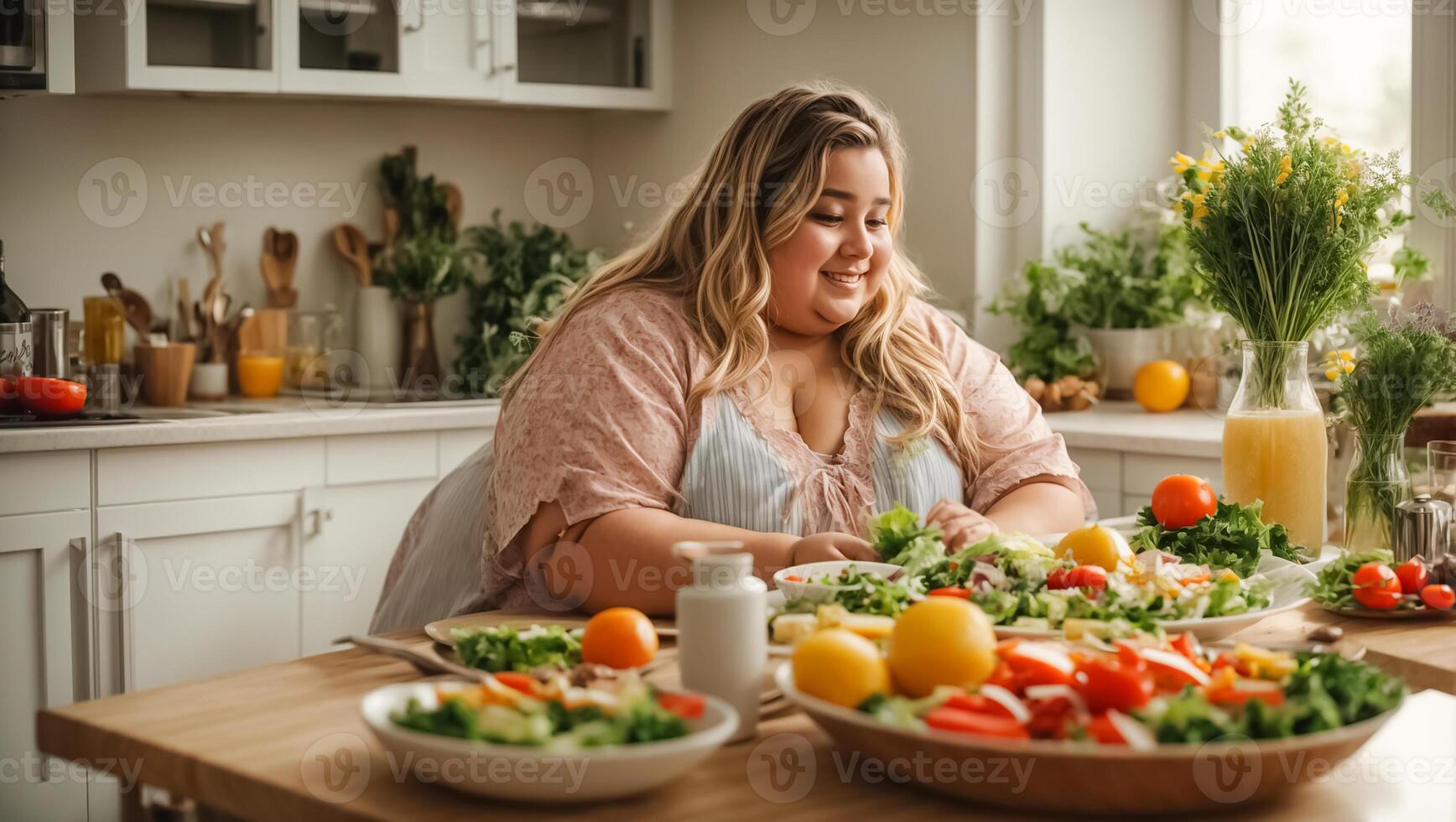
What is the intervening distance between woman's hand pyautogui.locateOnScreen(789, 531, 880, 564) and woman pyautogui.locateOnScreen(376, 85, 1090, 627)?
54mm

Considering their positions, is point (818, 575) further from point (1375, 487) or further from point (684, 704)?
point (1375, 487)

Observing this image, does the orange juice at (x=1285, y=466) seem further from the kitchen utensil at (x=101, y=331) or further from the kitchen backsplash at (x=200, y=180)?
the kitchen backsplash at (x=200, y=180)

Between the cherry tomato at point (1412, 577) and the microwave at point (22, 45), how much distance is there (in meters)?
2.68

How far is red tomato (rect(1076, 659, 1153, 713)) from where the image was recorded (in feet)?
3.01

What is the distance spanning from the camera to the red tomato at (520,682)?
99cm

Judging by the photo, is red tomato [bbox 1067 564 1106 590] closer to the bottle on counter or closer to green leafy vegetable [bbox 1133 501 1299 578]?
green leafy vegetable [bbox 1133 501 1299 578]

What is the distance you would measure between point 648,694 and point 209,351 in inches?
110

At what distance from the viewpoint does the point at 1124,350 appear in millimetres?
3348

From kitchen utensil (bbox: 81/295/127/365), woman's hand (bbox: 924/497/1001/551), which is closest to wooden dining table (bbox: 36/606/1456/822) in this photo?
woman's hand (bbox: 924/497/1001/551)

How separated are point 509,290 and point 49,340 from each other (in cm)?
113

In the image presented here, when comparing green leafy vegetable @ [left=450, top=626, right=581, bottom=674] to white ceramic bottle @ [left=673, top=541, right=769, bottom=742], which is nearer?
white ceramic bottle @ [left=673, top=541, right=769, bottom=742]

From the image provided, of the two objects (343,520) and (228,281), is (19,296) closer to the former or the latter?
(228,281)

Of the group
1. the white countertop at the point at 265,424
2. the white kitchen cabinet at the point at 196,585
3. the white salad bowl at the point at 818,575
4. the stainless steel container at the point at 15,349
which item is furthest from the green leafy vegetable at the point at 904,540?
the stainless steel container at the point at 15,349

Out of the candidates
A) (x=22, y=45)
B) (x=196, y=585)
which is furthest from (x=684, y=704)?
(x=22, y=45)
